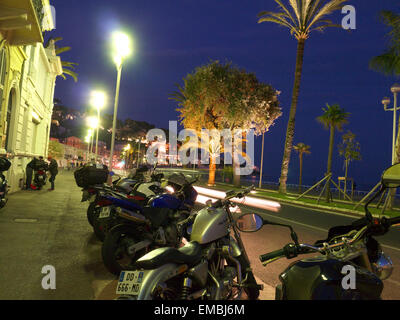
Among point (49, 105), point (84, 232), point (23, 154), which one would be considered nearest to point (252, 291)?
point (84, 232)

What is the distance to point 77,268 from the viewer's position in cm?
487

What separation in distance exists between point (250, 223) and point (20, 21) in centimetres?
1080

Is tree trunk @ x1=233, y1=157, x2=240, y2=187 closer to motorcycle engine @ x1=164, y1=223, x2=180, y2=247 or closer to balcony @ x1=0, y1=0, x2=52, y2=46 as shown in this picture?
balcony @ x1=0, y1=0, x2=52, y2=46

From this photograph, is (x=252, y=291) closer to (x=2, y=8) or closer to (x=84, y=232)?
(x=84, y=232)

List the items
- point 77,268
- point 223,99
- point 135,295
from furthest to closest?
point 223,99 → point 77,268 → point 135,295

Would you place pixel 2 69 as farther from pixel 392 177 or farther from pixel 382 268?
pixel 382 268

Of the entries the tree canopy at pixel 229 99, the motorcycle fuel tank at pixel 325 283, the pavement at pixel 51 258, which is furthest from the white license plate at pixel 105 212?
the tree canopy at pixel 229 99

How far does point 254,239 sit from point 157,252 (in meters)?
5.54

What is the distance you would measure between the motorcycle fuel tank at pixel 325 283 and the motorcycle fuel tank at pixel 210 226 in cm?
92

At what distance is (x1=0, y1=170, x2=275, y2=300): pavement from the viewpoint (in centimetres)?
393

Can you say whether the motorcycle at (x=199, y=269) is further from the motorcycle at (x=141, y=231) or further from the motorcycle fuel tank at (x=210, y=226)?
the motorcycle at (x=141, y=231)

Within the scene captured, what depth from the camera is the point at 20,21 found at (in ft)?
33.5

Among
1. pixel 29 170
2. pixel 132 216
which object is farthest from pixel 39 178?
pixel 132 216

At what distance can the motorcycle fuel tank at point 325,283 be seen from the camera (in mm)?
1968
